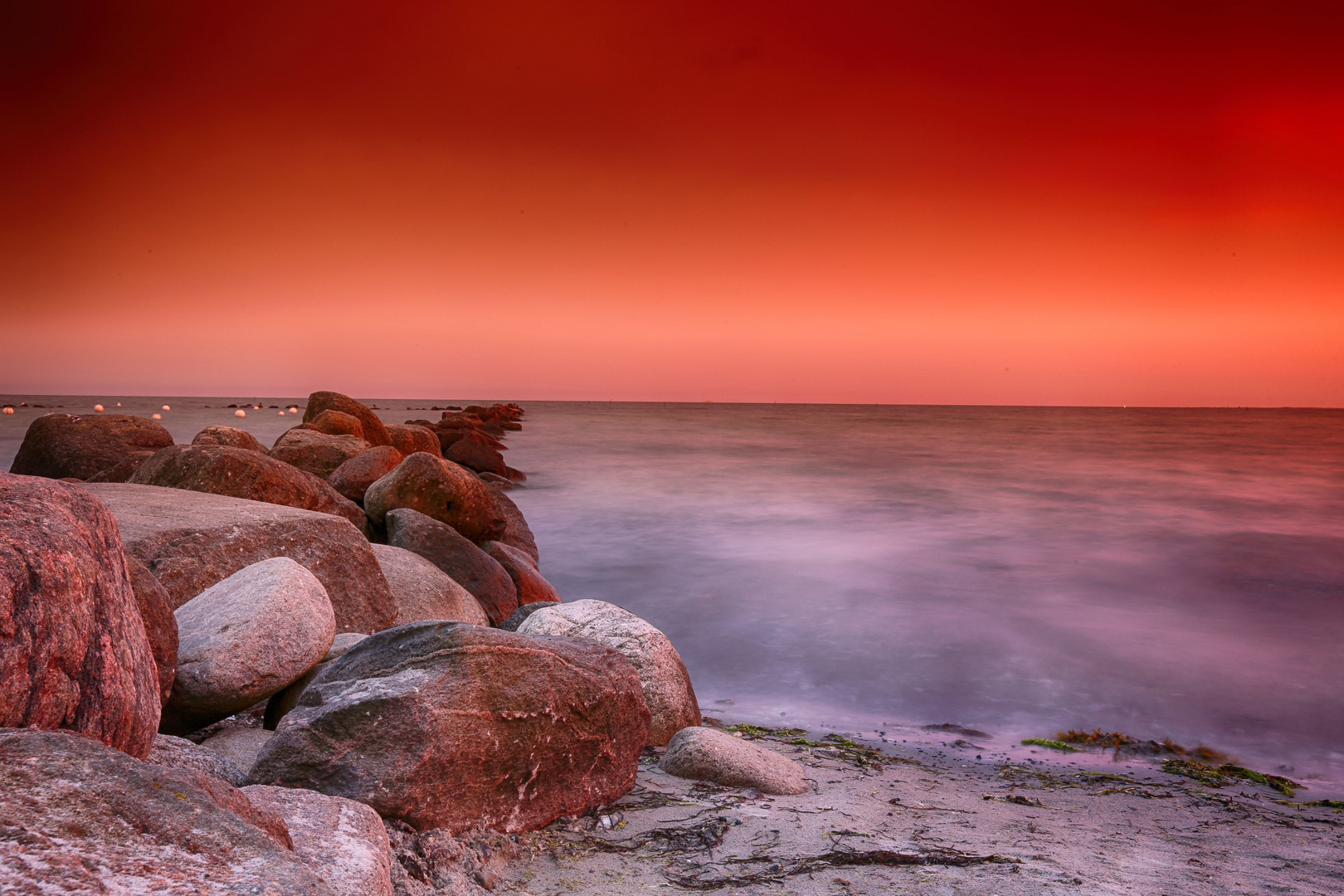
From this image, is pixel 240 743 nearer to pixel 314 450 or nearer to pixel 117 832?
pixel 117 832

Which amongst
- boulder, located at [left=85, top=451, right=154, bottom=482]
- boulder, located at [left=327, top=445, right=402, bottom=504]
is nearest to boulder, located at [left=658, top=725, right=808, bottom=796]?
boulder, located at [left=327, top=445, right=402, bottom=504]

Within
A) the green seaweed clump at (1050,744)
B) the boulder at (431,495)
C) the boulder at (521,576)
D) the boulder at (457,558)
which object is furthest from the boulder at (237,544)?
the green seaweed clump at (1050,744)

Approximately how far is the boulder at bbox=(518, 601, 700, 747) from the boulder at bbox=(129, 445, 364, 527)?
2190 millimetres

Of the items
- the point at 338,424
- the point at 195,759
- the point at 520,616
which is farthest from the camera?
the point at 338,424

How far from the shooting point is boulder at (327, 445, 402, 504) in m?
7.55

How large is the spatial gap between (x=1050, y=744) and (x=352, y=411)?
9680 millimetres

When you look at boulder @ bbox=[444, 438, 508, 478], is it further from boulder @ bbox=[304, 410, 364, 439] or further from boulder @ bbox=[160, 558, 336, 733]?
boulder @ bbox=[160, 558, 336, 733]

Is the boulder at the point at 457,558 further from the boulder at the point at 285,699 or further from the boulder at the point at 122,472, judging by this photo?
the boulder at the point at 285,699

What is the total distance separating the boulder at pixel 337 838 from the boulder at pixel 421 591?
103 inches

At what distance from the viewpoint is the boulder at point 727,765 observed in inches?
136

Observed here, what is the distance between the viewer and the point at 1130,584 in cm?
972

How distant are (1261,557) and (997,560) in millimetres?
3690

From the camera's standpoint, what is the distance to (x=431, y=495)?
271 inches

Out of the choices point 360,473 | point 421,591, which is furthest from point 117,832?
point 360,473
